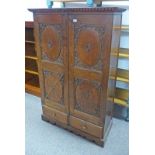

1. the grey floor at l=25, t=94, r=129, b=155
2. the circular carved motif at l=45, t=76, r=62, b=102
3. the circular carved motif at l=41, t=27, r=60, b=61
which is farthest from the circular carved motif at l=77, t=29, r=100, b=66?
the grey floor at l=25, t=94, r=129, b=155

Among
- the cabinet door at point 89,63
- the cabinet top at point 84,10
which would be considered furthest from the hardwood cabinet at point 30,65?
the cabinet door at point 89,63

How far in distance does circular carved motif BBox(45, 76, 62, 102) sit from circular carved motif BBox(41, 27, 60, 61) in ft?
0.88

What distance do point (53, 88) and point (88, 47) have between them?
745 mm

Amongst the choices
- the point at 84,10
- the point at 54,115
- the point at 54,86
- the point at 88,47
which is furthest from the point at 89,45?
the point at 54,115

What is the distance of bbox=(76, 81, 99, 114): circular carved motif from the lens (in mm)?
1881

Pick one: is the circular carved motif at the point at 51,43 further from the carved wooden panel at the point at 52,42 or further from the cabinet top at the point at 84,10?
the cabinet top at the point at 84,10

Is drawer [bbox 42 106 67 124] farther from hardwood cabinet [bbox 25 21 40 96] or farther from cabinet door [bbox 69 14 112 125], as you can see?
hardwood cabinet [bbox 25 21 40 96]

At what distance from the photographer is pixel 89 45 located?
68.8 inches

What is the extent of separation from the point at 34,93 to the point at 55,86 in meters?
1.17

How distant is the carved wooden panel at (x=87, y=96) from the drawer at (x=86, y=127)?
0.15 m
